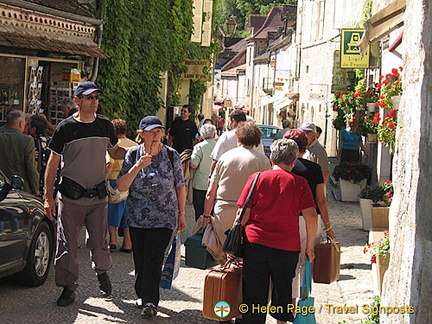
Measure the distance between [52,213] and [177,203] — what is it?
1086mm

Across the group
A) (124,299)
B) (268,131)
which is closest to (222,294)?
(124,299)

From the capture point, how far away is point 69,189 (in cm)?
656

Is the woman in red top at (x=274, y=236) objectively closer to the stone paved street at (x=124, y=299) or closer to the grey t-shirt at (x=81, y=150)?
the stone paved street at (x=124, y=299)

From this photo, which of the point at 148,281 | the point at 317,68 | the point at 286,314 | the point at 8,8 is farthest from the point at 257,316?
the point at 317,68

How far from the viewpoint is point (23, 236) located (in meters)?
6.96

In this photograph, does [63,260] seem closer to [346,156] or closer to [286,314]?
[286,314]

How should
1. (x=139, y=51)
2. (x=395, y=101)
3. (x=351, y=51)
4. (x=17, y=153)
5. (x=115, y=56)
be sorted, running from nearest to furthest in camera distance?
(x=17, y=153), (x=395, y=101), (x=115, y=56), (x=139, y=51), (x=351, y=51)

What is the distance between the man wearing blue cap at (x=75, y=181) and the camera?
21.5 feet

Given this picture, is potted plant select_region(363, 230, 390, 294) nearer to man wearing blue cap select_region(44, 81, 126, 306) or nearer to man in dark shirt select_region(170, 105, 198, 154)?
man wearing blue cap select_region(44, 81, 126, 306)

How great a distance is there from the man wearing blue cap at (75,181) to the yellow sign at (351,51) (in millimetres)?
11235

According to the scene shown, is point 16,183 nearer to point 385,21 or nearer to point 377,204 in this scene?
point 385,21

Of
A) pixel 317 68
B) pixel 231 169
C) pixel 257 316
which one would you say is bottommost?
pixel 257 316

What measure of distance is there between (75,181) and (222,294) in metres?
1.75

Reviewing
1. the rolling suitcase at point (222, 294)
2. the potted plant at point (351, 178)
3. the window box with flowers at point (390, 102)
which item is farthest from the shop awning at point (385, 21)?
the potted plant at point (351, 178)
